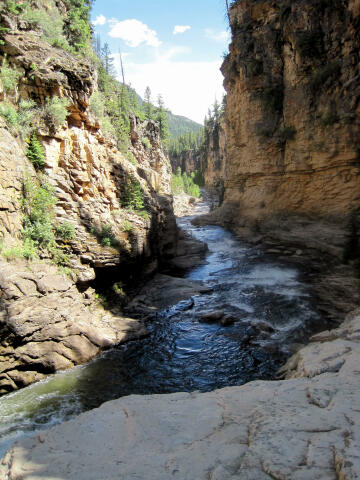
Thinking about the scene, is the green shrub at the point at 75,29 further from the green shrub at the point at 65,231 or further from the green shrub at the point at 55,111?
the green shrub at the point at 65,231

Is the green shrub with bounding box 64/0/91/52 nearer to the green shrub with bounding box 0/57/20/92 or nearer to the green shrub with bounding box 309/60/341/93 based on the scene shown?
the green shrub with bounding box 0/57/20/92

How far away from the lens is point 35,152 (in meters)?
8.80

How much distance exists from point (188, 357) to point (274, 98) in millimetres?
16909

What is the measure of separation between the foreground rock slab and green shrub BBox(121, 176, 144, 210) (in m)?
9.67

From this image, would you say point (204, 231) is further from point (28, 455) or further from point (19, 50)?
point (28, 455)

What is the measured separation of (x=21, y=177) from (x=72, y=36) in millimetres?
10066

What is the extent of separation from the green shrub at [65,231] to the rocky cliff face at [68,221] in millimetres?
186

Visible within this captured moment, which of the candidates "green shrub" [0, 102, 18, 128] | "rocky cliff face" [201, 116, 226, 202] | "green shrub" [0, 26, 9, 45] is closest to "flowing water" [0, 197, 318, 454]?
"green shrub" [0, 102, 18, 128]

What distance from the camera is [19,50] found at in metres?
8.91

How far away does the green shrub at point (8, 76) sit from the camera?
8.27 metres

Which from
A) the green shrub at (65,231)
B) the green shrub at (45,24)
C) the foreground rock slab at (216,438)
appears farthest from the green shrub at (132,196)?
the foreground rock slab at (216,438)

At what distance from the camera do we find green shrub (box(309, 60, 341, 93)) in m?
13.7

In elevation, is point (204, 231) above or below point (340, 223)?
below

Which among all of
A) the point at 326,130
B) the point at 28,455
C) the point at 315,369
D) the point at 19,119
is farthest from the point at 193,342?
the point at 326,130
